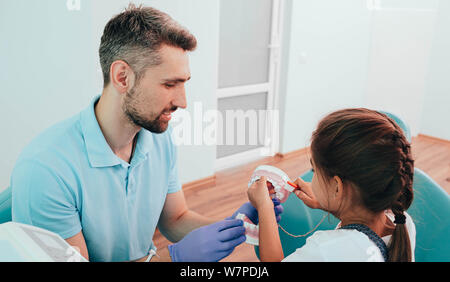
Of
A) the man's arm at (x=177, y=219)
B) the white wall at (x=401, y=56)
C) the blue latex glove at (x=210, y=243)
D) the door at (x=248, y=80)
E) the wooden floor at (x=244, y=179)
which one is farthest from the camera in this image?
the white wall at (x=401, y=56)

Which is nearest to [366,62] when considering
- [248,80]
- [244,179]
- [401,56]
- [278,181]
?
[401,56]

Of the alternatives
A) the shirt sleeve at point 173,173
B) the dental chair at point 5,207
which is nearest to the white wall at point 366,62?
the shirt sleeve at point 173,173

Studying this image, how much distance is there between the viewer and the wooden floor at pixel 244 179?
2.39 metres

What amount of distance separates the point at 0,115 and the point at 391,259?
1823mm

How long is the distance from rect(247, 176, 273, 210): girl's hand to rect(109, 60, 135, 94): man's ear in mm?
422

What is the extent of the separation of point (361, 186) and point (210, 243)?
16.3 inches

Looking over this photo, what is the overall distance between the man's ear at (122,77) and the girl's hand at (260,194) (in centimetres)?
42

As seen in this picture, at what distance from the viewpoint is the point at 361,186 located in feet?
2.77

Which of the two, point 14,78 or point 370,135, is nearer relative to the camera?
point 370,135

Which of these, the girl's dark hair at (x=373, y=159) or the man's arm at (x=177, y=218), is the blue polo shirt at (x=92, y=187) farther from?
the girl's dark hair at (x=373, y=159)

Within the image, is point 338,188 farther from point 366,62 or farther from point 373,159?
point 366,62
